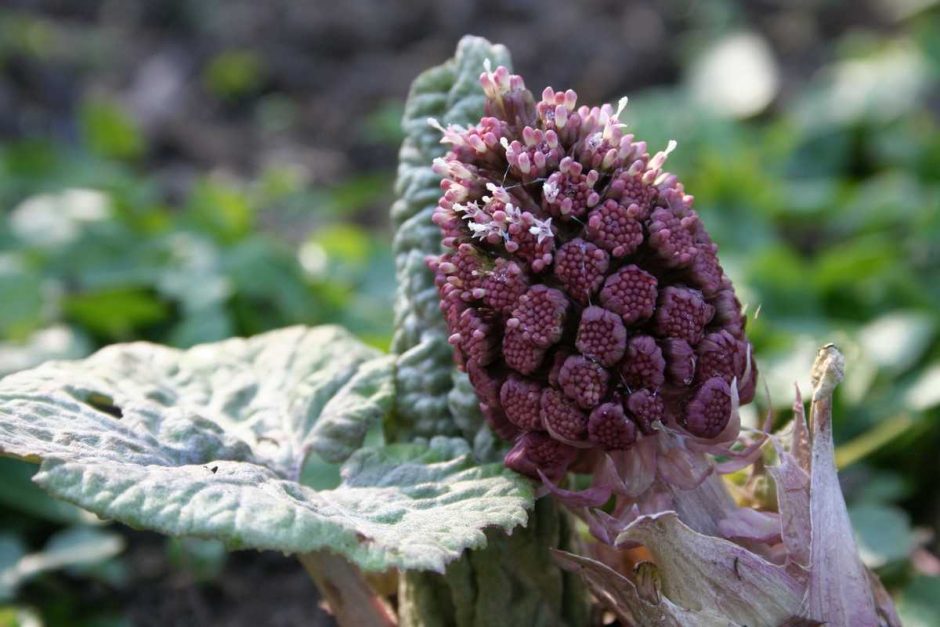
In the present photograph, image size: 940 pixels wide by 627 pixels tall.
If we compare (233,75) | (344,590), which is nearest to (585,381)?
(344,590)

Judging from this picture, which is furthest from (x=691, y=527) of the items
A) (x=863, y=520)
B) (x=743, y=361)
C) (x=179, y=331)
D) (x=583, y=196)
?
(x=179, y=331)

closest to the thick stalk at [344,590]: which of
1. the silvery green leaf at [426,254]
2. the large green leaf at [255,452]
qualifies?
the large green leaf at [255,452]

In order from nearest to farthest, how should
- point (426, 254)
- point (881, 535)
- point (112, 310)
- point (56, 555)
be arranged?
1. point (426, 254)
2. point (881, 535)
3. point (56, 555)
4. point (112, 310)

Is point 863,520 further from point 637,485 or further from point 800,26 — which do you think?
point 800,26

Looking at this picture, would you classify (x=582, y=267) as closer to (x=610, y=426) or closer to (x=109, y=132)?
(x=610, y=426)

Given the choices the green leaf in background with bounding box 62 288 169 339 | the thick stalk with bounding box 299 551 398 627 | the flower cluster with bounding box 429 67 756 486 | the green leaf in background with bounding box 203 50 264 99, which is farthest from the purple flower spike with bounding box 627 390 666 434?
the green leaf in background with bounding box 203 50 264 99
